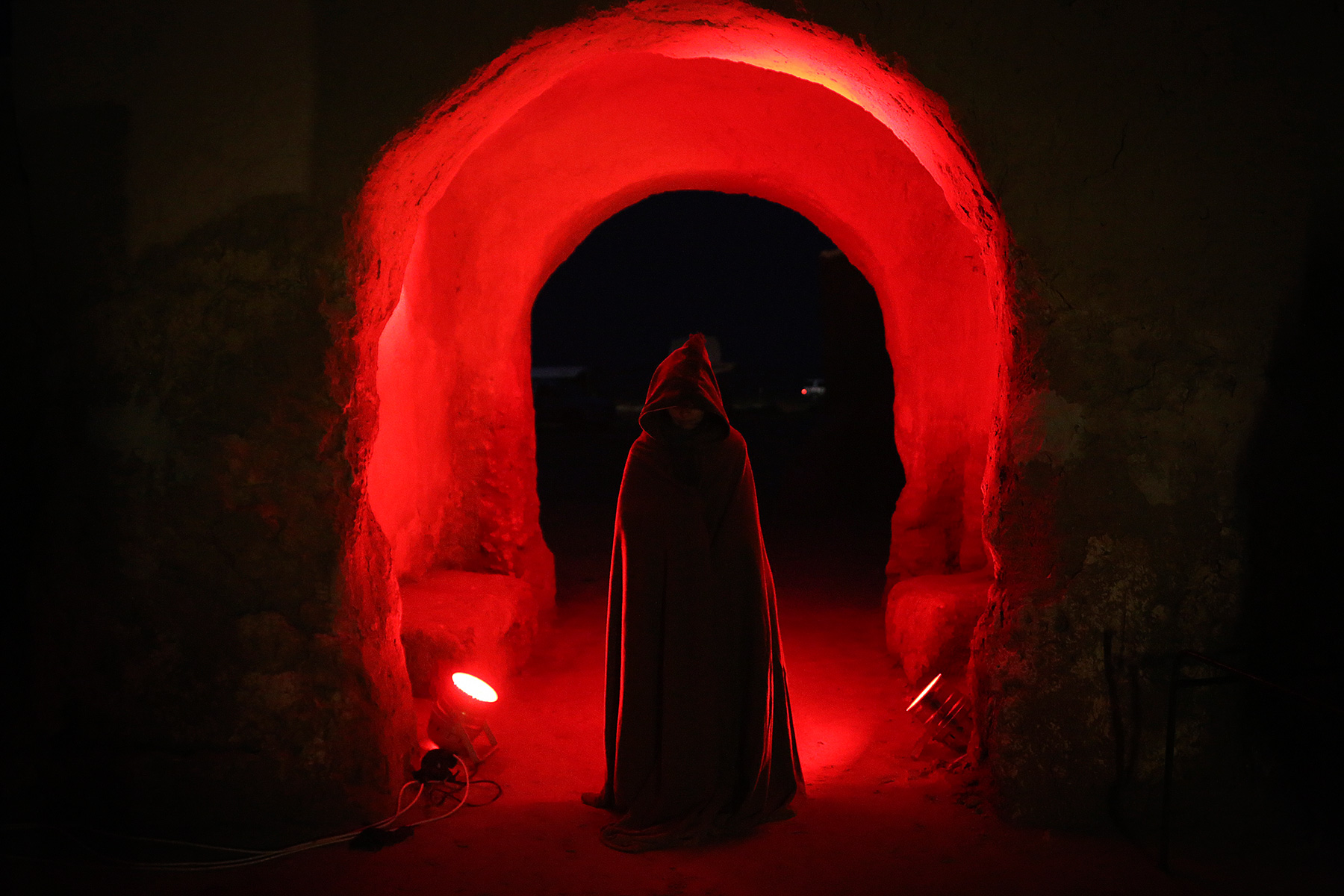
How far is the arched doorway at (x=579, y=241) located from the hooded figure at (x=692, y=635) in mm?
1891

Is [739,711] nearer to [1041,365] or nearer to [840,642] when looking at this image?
[1041,365]

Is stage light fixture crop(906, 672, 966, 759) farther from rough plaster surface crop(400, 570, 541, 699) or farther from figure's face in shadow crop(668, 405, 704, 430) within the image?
rough plaster surface crop(400, 570, 541, 699)

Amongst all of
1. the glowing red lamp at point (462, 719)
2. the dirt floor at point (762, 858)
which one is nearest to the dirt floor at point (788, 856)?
the dirt floor at point (762, 858)

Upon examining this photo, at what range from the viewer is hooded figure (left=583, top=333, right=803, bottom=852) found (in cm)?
318

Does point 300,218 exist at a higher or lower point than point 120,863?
higher

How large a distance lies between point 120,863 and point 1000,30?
13.6ft

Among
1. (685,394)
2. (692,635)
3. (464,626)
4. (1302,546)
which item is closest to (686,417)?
(685,394)

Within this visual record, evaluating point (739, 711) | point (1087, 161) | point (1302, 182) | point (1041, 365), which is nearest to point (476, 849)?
point (739, 711)

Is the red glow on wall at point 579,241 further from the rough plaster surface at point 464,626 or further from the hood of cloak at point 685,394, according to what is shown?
the hood of cloak at point 685,394

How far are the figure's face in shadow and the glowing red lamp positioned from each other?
154 centimetres

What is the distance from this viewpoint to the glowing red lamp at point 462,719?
3797 millimetres

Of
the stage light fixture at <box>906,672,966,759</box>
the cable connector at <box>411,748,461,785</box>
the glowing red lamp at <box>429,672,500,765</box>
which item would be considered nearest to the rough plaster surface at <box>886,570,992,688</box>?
the stage light fixture at <box>906,672,966,759</box>

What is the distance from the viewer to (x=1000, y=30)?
2945mm

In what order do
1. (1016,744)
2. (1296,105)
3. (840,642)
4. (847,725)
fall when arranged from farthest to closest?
1. (840,642)
2. (847,725)
3. (1016,744)
4. (1296,105)
